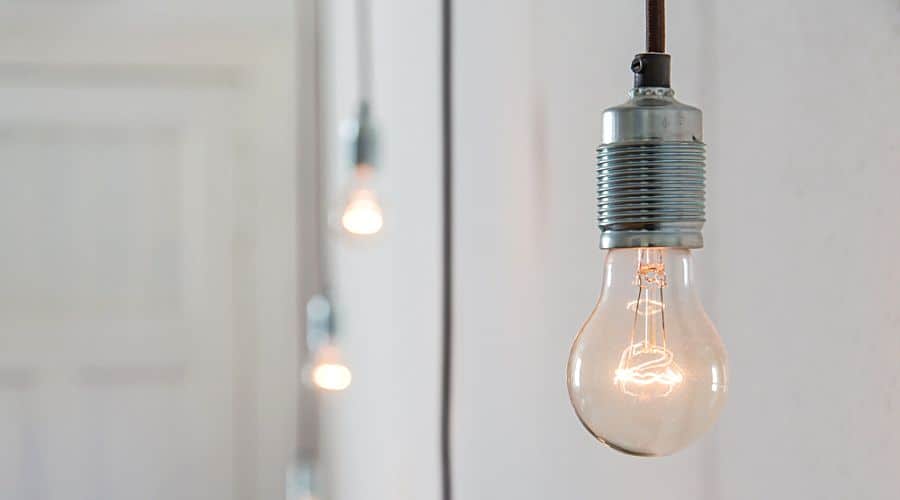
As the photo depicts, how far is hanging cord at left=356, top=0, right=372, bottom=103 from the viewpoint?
1746mm

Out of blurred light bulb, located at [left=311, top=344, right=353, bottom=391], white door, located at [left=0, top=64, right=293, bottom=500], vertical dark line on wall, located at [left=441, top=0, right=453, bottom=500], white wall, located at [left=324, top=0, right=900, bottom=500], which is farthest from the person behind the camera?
white door, located at [left=0, top=64, right=293, bottom=500]

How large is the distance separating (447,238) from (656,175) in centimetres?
69

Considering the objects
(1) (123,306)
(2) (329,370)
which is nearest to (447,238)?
(2) (329,370)

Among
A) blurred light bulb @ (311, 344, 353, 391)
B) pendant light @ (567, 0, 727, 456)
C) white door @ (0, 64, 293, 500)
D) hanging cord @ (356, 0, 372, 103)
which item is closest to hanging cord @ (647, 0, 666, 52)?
pendant light @ (567, 0, 727, 456)

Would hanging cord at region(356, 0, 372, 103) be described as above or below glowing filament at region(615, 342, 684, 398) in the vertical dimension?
above

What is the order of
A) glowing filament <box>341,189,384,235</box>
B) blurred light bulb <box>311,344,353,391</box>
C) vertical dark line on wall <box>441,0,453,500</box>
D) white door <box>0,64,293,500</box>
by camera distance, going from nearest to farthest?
vertical dark line on wall <box>441,0,453,500</box> < glowing filament <box>341,189,384,235</box> < blurred light bulb <box>311,344,353,391</box> < white door <box>0,64,293,500</box>

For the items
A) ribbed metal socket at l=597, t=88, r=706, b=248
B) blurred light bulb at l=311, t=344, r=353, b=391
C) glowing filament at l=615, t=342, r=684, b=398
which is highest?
ribbed metal socket at l=597, t=88, r=706, b=248

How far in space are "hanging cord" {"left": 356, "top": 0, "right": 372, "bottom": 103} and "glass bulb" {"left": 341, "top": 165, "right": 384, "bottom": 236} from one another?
0.18 metres

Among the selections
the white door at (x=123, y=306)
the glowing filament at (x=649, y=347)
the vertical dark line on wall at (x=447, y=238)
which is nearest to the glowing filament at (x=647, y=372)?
the glowing filament at (x=649, y=347)

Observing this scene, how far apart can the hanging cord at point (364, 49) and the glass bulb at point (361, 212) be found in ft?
0.60

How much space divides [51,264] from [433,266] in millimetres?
2106

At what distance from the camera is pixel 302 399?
286cm

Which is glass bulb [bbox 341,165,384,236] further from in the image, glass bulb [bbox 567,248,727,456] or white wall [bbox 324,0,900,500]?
glass bulb [bbox 567,248,727,456]

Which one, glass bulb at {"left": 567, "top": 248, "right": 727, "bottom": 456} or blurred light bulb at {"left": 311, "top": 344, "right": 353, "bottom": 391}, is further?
blurred light bulb at {"left": 311, "top": 344, "right": 353, "bottom": 391}
